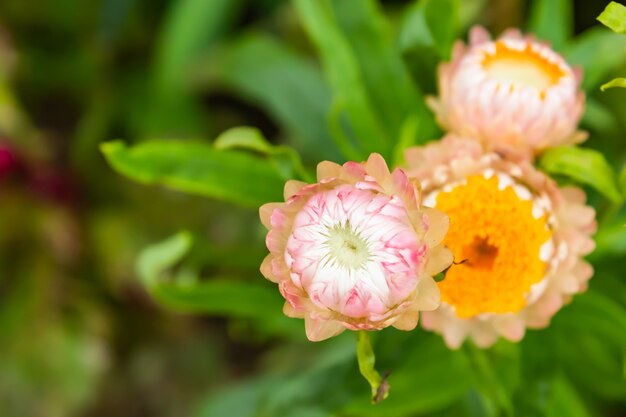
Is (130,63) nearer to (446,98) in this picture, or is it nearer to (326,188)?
(446,98)

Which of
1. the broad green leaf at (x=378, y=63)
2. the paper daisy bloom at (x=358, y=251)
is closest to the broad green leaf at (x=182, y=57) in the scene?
the broad green leaf at (x=378, y=63)

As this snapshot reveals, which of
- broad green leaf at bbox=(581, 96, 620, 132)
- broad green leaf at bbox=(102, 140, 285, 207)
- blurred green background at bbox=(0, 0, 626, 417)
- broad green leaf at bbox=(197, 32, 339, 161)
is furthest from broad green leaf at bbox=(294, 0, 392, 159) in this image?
broad green leaf at bbox=(581, 96, 620, 132)

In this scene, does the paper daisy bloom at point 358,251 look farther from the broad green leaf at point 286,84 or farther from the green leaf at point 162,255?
the broad green leaf at point 286,84

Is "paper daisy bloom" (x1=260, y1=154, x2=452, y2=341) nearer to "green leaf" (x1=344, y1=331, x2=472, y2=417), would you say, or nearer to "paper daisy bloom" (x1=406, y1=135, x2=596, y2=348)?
"paper daisy bloom" (x1=406, y1=135, x2=596, y2=348)

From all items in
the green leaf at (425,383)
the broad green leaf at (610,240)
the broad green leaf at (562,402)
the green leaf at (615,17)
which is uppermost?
the green leaf at (615,17)

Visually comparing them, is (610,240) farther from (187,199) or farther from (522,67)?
(187,199)

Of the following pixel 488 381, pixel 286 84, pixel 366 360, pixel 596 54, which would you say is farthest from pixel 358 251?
pixel 286 84
